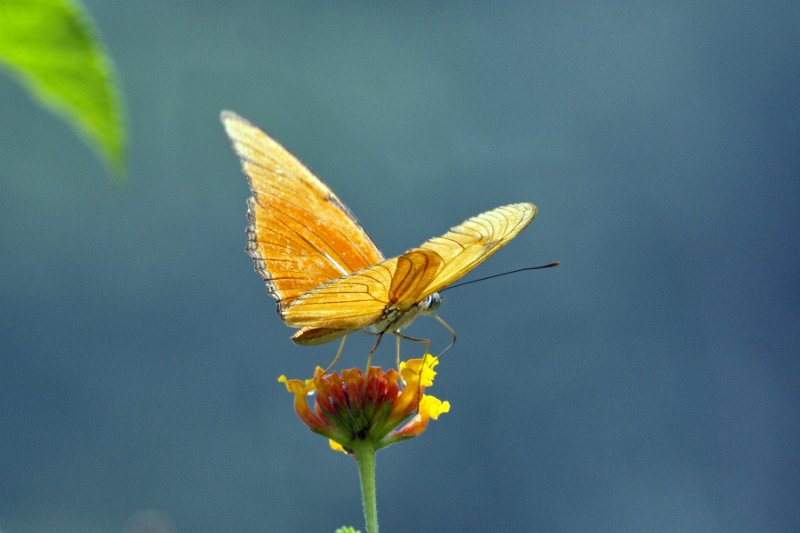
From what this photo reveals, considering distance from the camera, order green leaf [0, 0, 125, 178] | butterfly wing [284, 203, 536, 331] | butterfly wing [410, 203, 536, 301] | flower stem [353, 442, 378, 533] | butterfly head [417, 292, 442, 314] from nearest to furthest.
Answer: green leaf [0, 0, 125, 178] < flower stem [353, 442, 378, 533] < butterfly wing [284, 203, 536, 331] < butterfly wing [410, 203, 536, 301] < butterfly head [417, 292, 442, 314]

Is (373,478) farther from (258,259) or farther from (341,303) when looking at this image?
(258,259)

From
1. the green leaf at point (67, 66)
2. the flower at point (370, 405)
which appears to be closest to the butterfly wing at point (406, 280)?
the flower at point (370, 405)

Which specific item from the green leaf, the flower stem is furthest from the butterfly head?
the green leaf

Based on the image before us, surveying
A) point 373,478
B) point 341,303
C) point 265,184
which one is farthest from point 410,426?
point 265,184

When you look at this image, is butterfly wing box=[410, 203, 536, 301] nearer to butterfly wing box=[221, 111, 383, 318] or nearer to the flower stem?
butterfly wing box=[221, 111, 383, 318]

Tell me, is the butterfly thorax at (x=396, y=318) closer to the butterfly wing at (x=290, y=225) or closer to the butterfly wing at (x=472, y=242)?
the butterfly wing at (x=472, y=242)

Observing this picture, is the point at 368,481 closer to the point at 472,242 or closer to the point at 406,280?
the point at 406,280

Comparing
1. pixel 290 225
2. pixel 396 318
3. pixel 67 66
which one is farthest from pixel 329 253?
pixel 67 66
